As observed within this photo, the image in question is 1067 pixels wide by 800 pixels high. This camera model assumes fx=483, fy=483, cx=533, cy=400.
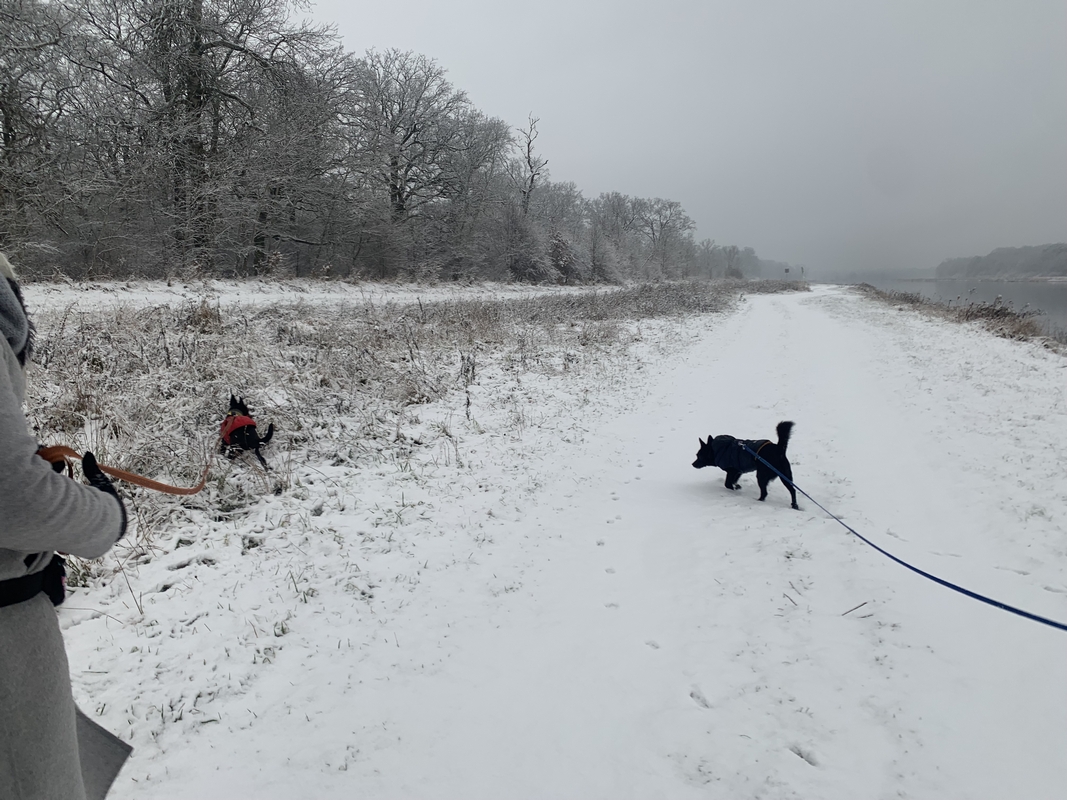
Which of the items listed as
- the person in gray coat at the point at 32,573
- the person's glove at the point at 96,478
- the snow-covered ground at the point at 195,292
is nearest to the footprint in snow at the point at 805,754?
the person in gray coat at the point at 32,573

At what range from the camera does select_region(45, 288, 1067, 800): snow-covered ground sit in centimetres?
254

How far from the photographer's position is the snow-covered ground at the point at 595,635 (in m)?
2.54

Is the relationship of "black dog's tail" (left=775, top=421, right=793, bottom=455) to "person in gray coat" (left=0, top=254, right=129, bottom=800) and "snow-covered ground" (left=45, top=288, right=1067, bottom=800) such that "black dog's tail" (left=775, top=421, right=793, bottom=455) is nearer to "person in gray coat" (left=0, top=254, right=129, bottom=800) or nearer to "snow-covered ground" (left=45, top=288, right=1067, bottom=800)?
"snow-covered ground" (left=45, top=288, right=1067, bottom=800)

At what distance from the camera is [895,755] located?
101 inches

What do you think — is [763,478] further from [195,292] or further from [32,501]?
[195,292]

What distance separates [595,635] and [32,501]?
10.6 feet

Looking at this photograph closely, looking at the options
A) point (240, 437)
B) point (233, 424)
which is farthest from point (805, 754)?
point (233, 424)

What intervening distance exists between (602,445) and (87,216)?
16.5m

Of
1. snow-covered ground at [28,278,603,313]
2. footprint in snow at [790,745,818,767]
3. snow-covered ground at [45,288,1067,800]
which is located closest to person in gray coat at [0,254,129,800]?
snow-covered ground at [45,288,1067,800]

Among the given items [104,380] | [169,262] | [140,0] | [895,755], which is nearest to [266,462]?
[104,380]

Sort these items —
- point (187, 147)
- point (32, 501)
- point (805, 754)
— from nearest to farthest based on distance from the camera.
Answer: point (32, 501), point (805, 754), point (187, 147)

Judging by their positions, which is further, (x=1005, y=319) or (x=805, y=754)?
(x=1005, y=319)

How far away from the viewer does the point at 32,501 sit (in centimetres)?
108

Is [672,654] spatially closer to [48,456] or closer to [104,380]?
[48,456]
